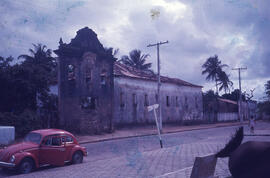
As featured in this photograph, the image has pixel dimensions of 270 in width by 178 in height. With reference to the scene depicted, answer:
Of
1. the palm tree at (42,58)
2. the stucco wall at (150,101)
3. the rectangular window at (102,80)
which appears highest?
the palm tree at (42,58)

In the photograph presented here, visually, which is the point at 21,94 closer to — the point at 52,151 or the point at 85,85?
the point at 85,85

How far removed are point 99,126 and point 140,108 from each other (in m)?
9.66

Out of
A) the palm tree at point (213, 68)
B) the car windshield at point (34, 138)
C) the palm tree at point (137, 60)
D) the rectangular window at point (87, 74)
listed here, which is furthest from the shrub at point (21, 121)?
the palm tree at point (213, 68)

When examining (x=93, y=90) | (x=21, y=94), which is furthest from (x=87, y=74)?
(x=21, y=94)

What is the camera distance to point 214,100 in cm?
5434

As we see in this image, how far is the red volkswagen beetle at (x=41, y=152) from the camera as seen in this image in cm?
1011

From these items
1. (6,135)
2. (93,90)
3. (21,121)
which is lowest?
(6,135)

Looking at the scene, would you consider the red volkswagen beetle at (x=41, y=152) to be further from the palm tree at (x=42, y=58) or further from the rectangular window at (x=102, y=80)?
the palm tree at (x=42, y=58)

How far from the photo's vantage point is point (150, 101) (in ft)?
127

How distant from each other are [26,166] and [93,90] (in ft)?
62.1

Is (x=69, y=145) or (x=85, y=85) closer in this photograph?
(x=69, y=145)

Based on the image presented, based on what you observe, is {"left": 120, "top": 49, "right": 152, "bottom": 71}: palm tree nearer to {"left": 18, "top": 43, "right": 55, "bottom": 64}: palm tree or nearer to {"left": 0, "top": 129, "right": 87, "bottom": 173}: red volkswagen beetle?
{"left": 18, "top": 43, "right": 55, "bottom": 64}: palm tree

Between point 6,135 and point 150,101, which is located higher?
point 150,101

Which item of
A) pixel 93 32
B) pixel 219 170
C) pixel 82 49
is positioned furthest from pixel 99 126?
pixel 219 170
